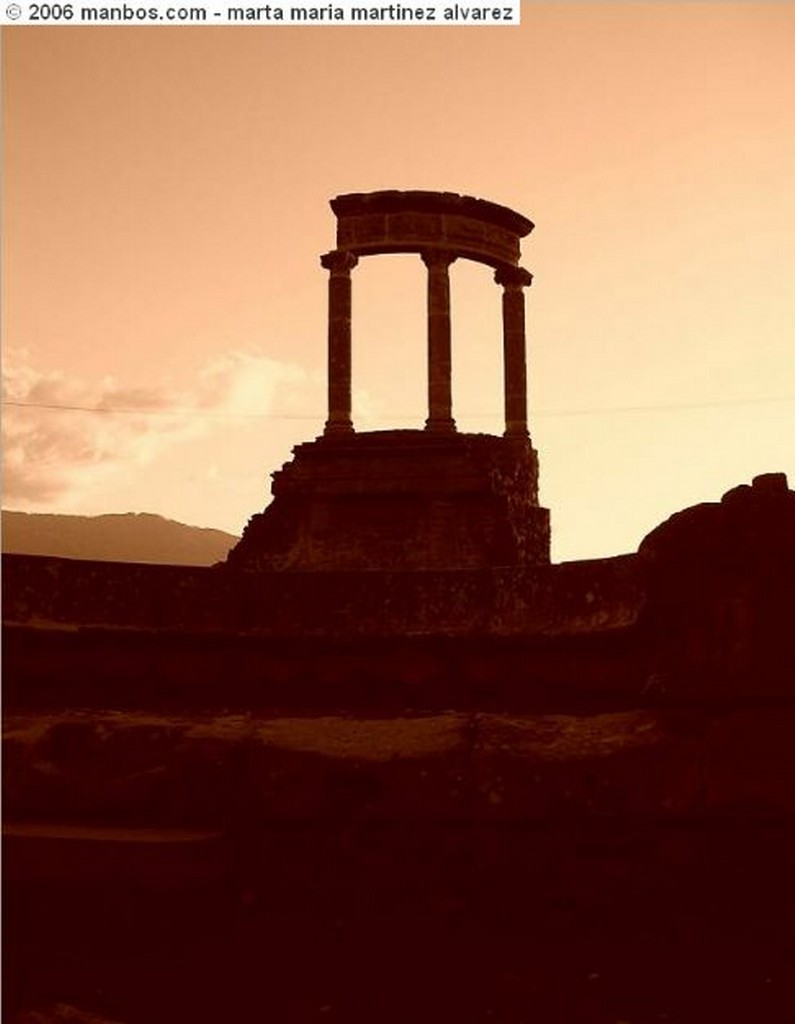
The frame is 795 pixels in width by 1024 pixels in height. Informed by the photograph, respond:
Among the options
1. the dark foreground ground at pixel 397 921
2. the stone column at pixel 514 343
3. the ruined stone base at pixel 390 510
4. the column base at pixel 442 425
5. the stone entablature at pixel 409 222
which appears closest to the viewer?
the dark foreground ground at pixel 397 921

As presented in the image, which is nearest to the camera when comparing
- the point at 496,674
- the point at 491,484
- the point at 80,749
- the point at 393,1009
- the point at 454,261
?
the point at 393,1009

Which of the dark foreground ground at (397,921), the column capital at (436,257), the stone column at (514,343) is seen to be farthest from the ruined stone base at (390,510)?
the dark foreground ground at (397,921)

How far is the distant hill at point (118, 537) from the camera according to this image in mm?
104812

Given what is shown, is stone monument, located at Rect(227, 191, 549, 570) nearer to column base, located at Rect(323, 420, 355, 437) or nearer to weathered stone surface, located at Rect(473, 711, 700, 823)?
column base, located at Rect(323, 420, 355, 437)

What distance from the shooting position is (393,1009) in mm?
2613

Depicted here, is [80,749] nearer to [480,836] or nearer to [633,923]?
[480,836]

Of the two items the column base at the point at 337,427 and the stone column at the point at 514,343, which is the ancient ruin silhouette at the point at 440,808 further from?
the stone column at the point at 514,343

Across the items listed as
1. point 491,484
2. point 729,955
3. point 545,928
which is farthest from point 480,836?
point 491,484

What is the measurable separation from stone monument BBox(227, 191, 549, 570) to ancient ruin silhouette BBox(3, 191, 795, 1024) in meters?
14.0

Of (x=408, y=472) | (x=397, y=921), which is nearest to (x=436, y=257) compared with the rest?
(x=408, y=472)

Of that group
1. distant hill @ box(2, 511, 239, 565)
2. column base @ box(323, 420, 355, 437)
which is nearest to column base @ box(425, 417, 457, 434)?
column base @ box(323, 420, 355, 437)

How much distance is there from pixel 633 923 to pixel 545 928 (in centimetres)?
24

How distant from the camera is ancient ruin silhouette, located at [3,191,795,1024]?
2713 mm

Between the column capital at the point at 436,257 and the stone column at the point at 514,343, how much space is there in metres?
1.66
